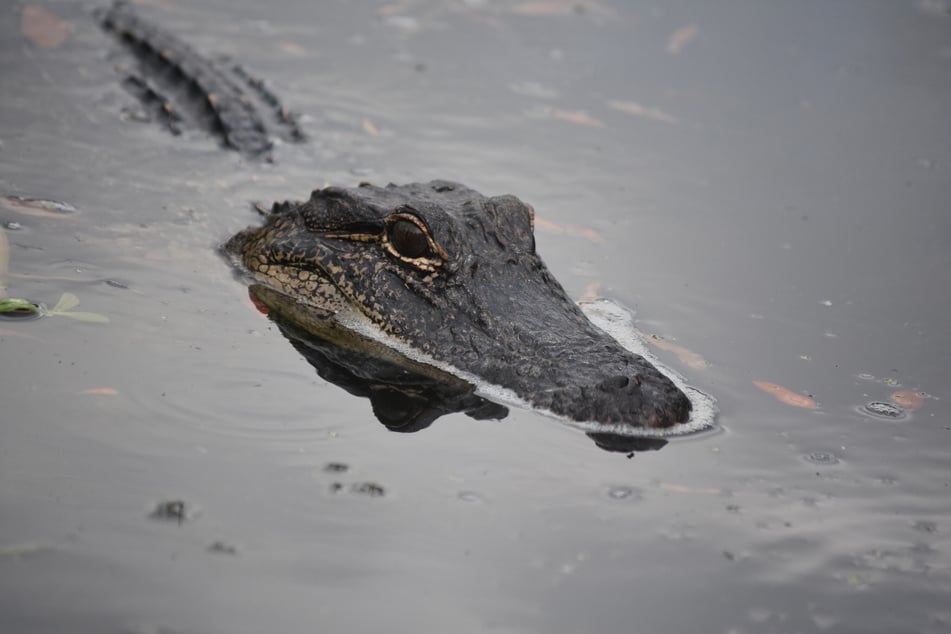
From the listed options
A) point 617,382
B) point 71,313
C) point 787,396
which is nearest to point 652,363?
point 787,396

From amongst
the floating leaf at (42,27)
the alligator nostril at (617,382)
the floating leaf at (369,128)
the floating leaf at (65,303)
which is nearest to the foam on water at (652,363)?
the alligator nostril at (617,382)

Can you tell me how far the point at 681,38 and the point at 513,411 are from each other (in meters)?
8.13

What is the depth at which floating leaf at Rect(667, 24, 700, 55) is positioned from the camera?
37.8 ft

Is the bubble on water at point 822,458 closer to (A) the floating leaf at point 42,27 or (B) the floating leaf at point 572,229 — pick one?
(B) the floating leaf at point 572,229

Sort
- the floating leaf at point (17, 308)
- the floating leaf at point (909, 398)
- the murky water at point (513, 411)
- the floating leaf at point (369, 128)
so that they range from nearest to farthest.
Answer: the murky water at point (513, 411)
the floating leaf at point (17, 308)
the floating leaf at point (909, 398)
the floating leaf at point (369, 128)

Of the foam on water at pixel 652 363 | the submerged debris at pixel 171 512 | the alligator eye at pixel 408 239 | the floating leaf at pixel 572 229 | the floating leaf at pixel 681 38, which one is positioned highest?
the floating leaf at pixel 681 38

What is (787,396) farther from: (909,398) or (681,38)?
(681,38)

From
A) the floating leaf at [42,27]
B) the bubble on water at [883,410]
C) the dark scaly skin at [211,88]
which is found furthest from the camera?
the floating leaf at [42,27]

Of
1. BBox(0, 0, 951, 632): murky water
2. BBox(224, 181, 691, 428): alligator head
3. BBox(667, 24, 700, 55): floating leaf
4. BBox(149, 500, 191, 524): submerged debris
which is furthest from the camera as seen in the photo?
BBox(667, 24, 700, 55): floating leaf

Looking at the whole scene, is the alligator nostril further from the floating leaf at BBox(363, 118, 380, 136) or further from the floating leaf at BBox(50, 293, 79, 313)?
the floating leaf at BBox(363, 118, 380, 136)

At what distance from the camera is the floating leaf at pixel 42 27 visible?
9617 mm

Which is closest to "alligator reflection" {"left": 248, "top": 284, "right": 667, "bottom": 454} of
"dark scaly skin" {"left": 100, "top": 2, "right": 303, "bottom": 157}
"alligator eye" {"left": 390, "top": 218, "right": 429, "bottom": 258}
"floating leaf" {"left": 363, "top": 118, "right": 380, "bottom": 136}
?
"alligator eye" {"left": 390, "top": 218, "right": 429, "bottom": 258}

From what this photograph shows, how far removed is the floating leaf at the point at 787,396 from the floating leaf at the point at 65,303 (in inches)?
143

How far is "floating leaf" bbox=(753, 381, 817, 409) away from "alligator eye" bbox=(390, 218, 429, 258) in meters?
1.92
